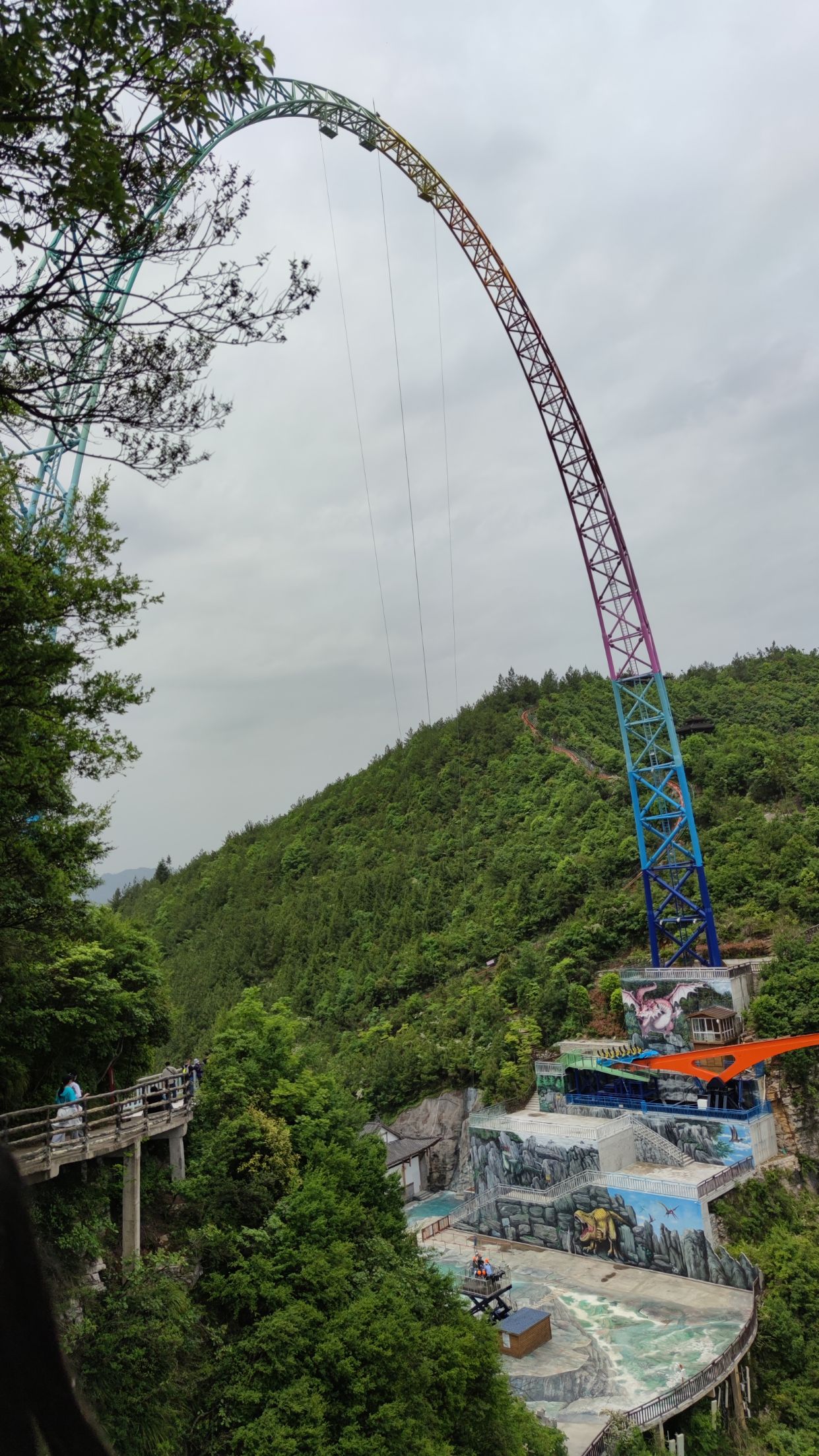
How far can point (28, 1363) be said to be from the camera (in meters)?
1.08

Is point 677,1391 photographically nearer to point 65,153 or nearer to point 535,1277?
point 535,1277

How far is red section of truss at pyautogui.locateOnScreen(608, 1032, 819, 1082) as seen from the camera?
70.3 ft

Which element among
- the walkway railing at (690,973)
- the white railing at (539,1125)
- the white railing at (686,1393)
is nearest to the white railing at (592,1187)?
the white railing at (539,1125)

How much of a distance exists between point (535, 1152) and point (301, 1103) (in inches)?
412

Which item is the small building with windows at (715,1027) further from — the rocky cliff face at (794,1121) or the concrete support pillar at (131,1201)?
the concrete support pillar at (131,1201)

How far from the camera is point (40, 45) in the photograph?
415cm

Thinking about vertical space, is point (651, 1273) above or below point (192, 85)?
below

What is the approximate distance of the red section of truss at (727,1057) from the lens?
21.4 meters

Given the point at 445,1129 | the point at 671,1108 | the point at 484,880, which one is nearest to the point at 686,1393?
the point at 671,1108

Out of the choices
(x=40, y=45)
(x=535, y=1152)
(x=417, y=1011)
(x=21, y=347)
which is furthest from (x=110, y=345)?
(x=417, y=1011)

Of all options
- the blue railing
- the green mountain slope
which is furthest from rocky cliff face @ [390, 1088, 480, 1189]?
the blue railing

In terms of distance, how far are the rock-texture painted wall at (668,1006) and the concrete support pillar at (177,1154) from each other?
15.1m

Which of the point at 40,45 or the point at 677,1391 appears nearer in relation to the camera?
the point at 40,45

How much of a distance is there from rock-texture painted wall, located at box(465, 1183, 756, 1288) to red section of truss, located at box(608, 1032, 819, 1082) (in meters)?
3.78
